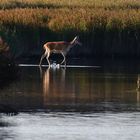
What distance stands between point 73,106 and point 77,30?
1629 centimetres

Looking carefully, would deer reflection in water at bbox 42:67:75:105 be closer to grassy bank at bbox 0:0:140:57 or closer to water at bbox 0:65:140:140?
water at bbox 0:65:140:140

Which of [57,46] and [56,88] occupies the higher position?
[57,46]

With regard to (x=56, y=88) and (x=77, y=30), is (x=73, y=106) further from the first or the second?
(x=77, y=30)

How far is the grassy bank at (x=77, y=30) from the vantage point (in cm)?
3253

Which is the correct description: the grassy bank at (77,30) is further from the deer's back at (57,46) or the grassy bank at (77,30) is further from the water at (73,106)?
the water at (73,106)

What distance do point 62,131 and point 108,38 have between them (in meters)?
18.6

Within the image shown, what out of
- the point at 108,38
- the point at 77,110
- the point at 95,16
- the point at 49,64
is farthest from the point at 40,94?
the point at 95,16

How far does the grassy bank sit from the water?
19.9 feet

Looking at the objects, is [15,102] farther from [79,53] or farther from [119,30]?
[119,30]

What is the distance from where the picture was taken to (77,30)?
3441cm

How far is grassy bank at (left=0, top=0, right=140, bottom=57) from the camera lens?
32.5 m

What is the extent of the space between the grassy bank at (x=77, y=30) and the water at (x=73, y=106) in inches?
238

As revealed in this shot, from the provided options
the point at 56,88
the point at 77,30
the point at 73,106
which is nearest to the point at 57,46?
the point at 77,30

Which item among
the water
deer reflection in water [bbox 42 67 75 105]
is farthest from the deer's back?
the water
